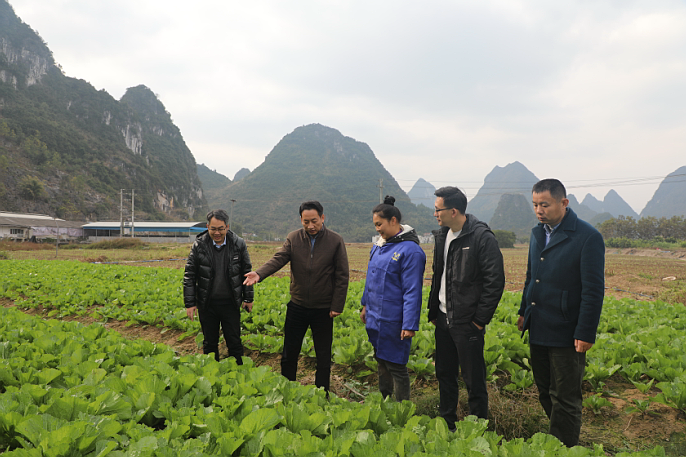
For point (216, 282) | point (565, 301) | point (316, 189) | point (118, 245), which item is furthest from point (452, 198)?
point (316, 189)

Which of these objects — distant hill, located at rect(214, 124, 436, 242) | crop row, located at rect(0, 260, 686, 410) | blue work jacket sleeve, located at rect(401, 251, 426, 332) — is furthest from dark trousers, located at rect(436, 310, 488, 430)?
distant hill, located at rect(214, 124, 436, 242)

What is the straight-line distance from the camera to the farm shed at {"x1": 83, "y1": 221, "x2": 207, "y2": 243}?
51.7 m

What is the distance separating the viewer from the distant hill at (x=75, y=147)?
61003mm

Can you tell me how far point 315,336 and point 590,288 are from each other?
2336mm

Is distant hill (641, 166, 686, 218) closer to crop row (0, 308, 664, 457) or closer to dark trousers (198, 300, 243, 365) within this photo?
dark trousers (198, 300, 243, 365)

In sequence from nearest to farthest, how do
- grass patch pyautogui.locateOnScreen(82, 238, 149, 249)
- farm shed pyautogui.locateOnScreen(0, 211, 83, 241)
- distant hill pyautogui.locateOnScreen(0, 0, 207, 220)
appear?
grass patch pyautogui.locateOnScreen(82, 238, 149, 249) → farm shed pyautogui.locateOnScreen(0, 211, 83, 241) → distant hill pyautogui.locateOnScreen(0, 0, 207, 220)

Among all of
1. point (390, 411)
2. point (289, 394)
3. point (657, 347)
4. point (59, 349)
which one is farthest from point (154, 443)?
point (657, 347)

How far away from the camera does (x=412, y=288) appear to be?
2.82m

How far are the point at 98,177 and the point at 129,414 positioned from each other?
289 feet

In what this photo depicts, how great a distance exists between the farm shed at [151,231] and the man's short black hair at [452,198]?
52.9m

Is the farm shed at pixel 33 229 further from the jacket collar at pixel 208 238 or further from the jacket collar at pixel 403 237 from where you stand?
the jacket collar at pixel 403 237

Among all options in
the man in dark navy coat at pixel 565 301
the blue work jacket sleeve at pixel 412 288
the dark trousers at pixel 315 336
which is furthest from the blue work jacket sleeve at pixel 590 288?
the dark trousers at pixel 315 336

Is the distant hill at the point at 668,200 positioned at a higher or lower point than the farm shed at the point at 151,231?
higher

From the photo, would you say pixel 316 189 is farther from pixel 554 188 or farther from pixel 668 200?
pixel 668 200
